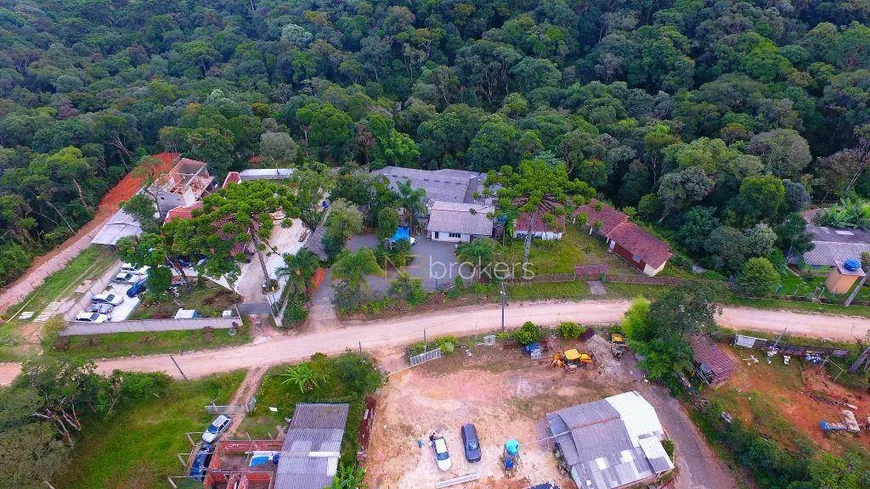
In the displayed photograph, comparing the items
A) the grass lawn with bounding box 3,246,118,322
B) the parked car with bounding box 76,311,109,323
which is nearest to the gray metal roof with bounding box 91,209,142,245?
the grass lawn with bounding box 3,246,118,322

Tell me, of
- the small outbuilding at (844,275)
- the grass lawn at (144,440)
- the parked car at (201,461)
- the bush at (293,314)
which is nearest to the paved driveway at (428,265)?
the bush at (293,314)

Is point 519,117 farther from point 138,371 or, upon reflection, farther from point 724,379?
point 138,371

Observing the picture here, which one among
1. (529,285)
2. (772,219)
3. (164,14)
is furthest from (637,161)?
(164,14)

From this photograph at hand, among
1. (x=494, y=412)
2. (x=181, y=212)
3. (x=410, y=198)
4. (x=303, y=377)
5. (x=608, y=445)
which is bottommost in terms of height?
(x=494, y=412)

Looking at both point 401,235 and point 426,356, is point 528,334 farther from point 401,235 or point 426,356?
point 401,235

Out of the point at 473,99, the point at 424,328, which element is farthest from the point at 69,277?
the point at 473,99

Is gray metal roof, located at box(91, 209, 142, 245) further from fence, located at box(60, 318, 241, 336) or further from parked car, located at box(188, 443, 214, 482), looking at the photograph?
parked car, located at box(188, 443, 214, 482)
